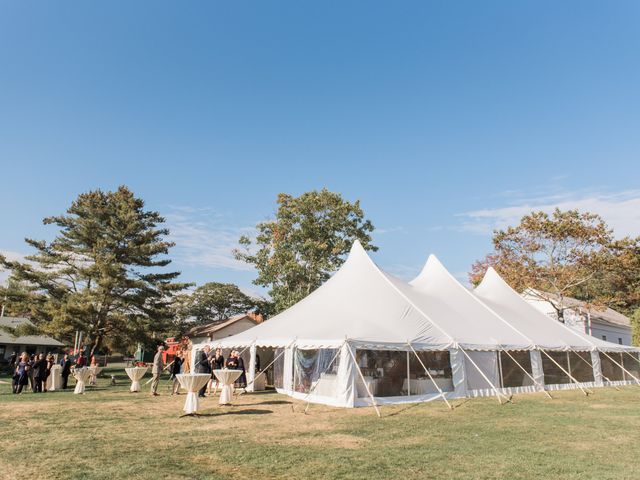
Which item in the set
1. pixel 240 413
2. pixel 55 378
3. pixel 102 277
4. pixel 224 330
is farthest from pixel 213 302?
pixel 240 413

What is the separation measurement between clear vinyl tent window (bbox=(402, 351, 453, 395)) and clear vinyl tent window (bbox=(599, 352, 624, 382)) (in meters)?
8.21

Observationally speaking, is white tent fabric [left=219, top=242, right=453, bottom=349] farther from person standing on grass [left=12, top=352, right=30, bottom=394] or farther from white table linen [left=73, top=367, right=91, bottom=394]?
person standing on grass [left=12, top=352, right=30, bottom=394]

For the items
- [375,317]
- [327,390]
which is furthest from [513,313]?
[327,390]

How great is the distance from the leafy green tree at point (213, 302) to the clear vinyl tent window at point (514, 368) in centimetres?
3587

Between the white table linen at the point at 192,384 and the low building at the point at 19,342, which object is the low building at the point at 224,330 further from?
the white table linen at the point at 192,384

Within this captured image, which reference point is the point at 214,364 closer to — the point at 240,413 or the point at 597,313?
the point at 240,413

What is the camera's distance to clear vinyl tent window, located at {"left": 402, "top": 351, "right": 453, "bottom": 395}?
1114 centimetres

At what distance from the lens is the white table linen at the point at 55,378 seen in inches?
543

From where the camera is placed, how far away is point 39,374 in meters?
12.8

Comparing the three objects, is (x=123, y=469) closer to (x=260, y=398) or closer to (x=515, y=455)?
(x=515, y=455)

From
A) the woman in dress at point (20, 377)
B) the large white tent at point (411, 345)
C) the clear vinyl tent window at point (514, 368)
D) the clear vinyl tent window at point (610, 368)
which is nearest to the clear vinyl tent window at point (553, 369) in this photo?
the large white tent at point (411, 345)

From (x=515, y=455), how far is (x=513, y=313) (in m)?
11.5

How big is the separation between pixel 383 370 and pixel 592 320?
25.6 metres

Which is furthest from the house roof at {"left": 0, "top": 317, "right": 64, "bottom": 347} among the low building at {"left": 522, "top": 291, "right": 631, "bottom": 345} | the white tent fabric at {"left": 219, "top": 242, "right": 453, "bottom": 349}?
the low building at {"left": 522, "top": 291, "right": 631, "bottom": 345}
